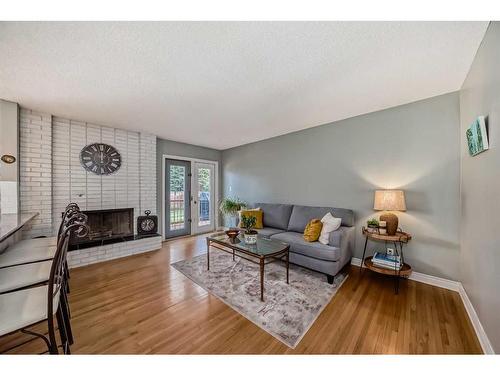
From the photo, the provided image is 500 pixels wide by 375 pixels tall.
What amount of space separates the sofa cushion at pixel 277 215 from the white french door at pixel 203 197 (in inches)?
78.2

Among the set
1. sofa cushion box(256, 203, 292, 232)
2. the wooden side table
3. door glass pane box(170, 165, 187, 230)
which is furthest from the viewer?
door glass pane box(170, 165, 187, 230)

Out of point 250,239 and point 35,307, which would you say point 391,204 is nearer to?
point 250,239

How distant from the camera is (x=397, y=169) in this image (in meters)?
2.68

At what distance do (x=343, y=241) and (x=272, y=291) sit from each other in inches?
45.3

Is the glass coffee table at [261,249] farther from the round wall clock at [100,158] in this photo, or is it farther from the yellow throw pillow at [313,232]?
the round wall clock at [100,158]

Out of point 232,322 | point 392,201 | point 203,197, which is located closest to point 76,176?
point 203,197

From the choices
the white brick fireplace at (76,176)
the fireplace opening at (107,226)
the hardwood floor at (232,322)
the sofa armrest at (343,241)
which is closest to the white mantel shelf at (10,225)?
the hardwood floor at (232,322)

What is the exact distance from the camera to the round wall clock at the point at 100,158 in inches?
133

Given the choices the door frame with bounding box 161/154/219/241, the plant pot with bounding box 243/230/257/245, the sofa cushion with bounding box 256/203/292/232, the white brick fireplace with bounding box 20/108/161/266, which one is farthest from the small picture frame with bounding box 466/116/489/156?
the door frame with bounding box 161/154/219/241

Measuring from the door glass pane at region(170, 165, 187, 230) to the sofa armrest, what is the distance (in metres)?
3.63

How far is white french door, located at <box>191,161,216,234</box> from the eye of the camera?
5055mm

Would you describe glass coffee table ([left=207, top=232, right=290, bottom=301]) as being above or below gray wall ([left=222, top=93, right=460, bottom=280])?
below

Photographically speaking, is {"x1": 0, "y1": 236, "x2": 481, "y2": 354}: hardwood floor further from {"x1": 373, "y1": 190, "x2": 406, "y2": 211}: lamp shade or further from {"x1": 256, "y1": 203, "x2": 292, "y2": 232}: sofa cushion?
{"x1": 256, "y1": 203, "x2": 292, "y2": 232}: sofa cushion

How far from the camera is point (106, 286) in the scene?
7.84 feet
